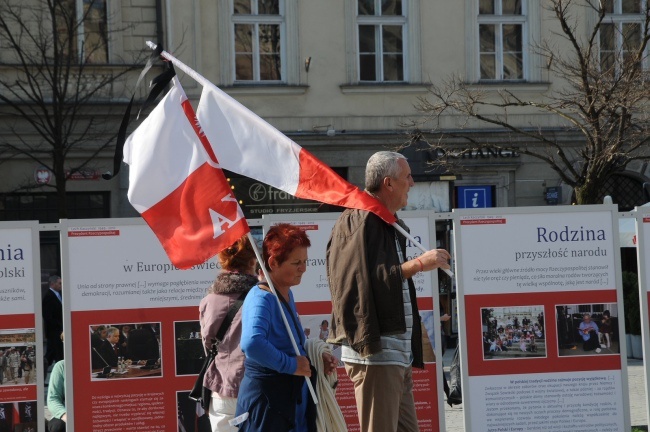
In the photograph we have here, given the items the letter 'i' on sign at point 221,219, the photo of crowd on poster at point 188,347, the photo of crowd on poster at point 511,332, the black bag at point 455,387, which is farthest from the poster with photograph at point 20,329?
the black bag at point 455,387

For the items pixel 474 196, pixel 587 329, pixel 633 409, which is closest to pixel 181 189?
pixel 587 329

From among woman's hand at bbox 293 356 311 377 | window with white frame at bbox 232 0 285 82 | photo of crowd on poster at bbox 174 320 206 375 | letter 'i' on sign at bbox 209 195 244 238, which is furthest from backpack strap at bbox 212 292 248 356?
window with white frame at bbox 232 0 285 82

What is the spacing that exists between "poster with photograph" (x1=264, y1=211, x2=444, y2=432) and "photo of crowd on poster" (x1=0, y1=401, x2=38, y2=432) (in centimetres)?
197

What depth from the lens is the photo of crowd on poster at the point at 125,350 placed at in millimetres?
7820

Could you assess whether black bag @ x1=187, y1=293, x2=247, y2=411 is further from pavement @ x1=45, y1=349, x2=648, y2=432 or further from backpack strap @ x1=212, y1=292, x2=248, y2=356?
pavement @ x1=45, y1=349, x2=648, y2=432

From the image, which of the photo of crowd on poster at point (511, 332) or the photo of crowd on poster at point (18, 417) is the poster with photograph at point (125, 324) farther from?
the photo of crowd on poster at point (511, 332)

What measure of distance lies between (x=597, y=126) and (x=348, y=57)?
8.33m

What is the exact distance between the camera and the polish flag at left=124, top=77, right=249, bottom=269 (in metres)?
5.53

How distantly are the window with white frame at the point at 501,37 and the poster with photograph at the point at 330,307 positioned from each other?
590 inches

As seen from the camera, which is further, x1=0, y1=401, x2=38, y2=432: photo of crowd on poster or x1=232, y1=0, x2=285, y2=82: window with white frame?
x1=232, y1=0, x2=285, y2=82: window with white frame

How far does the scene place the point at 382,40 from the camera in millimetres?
22359

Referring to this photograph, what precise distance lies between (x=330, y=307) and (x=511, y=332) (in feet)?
4.39

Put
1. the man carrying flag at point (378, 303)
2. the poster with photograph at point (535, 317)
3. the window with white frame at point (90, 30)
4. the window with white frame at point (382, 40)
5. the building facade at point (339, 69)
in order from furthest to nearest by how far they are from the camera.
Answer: the window with white frame at point (382, 40) → the building facade at point (339, 69) → the window with white frame at point (90, 30) → the poster with photograph at point (535, 317) → the man carrying flag at point (378, 303)

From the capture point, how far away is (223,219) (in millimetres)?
5539
